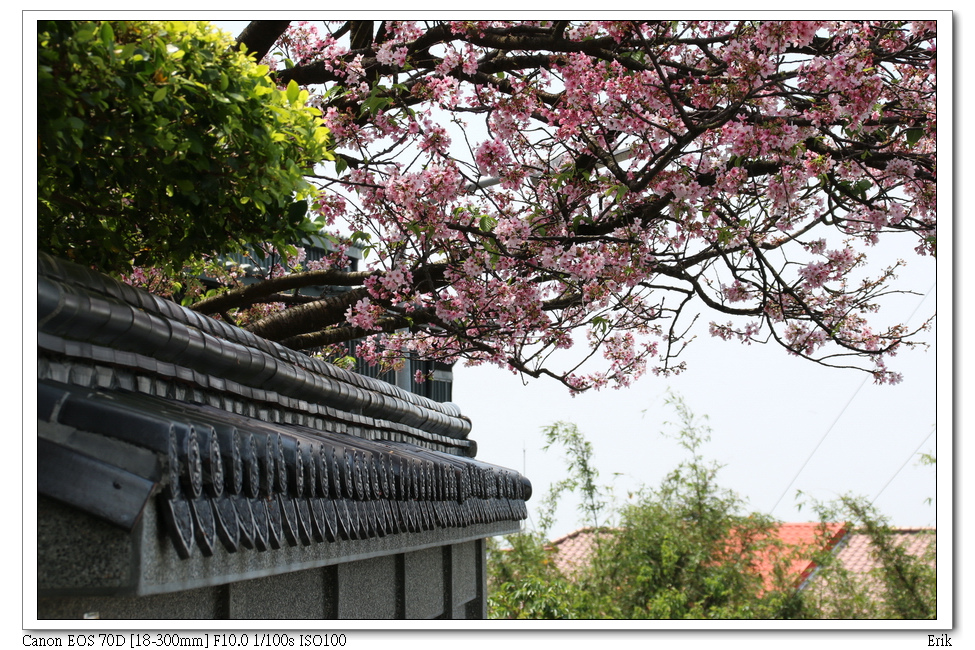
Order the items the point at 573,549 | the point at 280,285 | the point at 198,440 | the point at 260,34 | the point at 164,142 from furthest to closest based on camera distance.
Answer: the point at 573,549, the point at 280,285, the point at 260,34, the point at 164,142, the point at 198,440

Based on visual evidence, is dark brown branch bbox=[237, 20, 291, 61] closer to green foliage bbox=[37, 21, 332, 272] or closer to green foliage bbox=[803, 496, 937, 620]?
green foliage bbox=[37, 21, 332, 272]

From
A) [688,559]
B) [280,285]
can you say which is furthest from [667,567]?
[280,285]

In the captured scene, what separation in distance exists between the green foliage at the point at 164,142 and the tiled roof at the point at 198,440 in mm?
328

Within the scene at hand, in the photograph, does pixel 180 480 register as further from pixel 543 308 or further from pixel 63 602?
pixel 543 308

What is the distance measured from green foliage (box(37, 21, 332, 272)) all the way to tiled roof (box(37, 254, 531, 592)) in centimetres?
33

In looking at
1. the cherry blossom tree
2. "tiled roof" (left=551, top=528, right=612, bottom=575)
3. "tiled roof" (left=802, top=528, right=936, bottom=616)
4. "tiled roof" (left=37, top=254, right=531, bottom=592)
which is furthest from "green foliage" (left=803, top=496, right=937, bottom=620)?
"tiled roof" (left=37, top=254, right=531, bottom=592)

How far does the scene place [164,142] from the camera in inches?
89.5

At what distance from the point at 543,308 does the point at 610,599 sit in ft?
37.2

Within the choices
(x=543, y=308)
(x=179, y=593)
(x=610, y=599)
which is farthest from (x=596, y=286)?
(x=610, y=599)

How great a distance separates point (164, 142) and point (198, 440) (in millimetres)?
939

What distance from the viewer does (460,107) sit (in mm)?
4520

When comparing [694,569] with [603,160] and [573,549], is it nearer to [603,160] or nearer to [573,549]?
[573,549]

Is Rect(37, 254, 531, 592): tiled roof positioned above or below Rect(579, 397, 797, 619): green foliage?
above

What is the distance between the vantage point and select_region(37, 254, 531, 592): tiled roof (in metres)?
1.56
